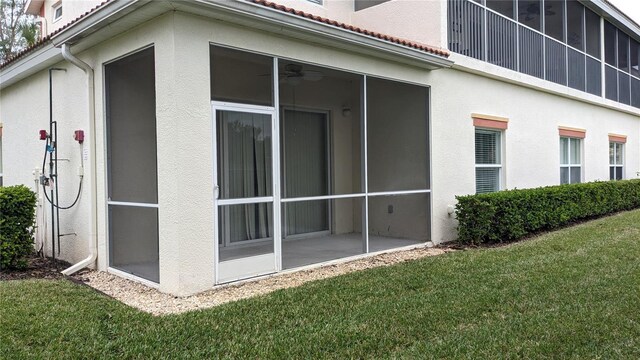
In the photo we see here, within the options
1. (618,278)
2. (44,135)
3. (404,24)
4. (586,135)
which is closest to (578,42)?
(586,135)

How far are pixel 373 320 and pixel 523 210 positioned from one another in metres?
6.19

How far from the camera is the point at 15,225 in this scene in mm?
6789

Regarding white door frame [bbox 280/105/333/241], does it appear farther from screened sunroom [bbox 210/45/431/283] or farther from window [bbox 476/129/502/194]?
window [bbox 476/129/502/194]

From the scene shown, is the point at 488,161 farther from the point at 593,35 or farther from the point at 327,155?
the point at 593,35

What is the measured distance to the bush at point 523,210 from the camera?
8812 mm

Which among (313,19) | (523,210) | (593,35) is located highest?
(593,35)

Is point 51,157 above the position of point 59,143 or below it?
below

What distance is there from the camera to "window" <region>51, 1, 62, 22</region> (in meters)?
13.3

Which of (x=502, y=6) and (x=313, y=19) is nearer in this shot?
(x=313, y=19)

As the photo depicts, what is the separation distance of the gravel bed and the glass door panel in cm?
25

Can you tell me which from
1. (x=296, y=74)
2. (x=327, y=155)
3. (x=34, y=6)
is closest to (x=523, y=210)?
(x=327, y=155)

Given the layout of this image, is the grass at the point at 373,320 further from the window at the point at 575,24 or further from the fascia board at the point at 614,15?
the fascia board at the point at 614,15

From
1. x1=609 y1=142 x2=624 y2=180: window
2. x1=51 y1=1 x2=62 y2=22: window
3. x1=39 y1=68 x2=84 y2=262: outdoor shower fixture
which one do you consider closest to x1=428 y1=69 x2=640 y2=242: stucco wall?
x1=609 y1=142 x2=624 y2=180: window

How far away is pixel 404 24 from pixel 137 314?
771 cm
